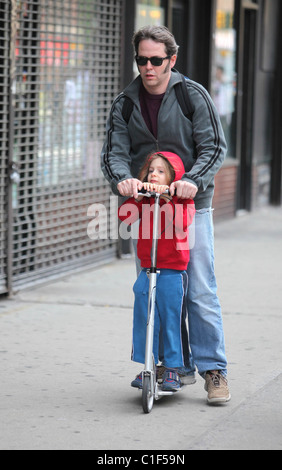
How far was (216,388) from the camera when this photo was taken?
4.95m

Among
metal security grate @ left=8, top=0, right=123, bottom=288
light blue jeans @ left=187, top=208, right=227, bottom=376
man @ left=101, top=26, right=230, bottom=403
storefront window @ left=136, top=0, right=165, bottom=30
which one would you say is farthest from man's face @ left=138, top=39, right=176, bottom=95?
storefront window @ left=136, top=0, right=165, bottom=30

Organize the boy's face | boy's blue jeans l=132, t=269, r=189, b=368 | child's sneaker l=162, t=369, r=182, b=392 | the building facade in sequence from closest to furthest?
the boy's face → boy's blue jeans l=132, t=269, r=189, b=368 → child's sneaker l=162, t=369, r=182, b=392 → the building facade

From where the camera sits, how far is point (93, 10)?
8938 millimetres

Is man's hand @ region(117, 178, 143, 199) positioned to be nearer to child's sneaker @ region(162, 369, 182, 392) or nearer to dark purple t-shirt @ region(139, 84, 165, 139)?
dark purple t-shirt @ region(139, 84, 165, 139)

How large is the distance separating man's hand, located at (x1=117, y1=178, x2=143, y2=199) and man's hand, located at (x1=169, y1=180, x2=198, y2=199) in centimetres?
16

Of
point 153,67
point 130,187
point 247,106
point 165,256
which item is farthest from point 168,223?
point 247,106

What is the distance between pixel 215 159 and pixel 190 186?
0.24m

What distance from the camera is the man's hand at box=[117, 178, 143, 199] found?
15.1 ft

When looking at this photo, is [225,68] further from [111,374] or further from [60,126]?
[111,374]

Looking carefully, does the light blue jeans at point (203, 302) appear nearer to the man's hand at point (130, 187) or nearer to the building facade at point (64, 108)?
the man's hand at point (130, 187)

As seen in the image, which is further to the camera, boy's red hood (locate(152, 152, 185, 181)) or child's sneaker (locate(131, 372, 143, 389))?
child's sneaker (locate(131, 372, 143, 389))
